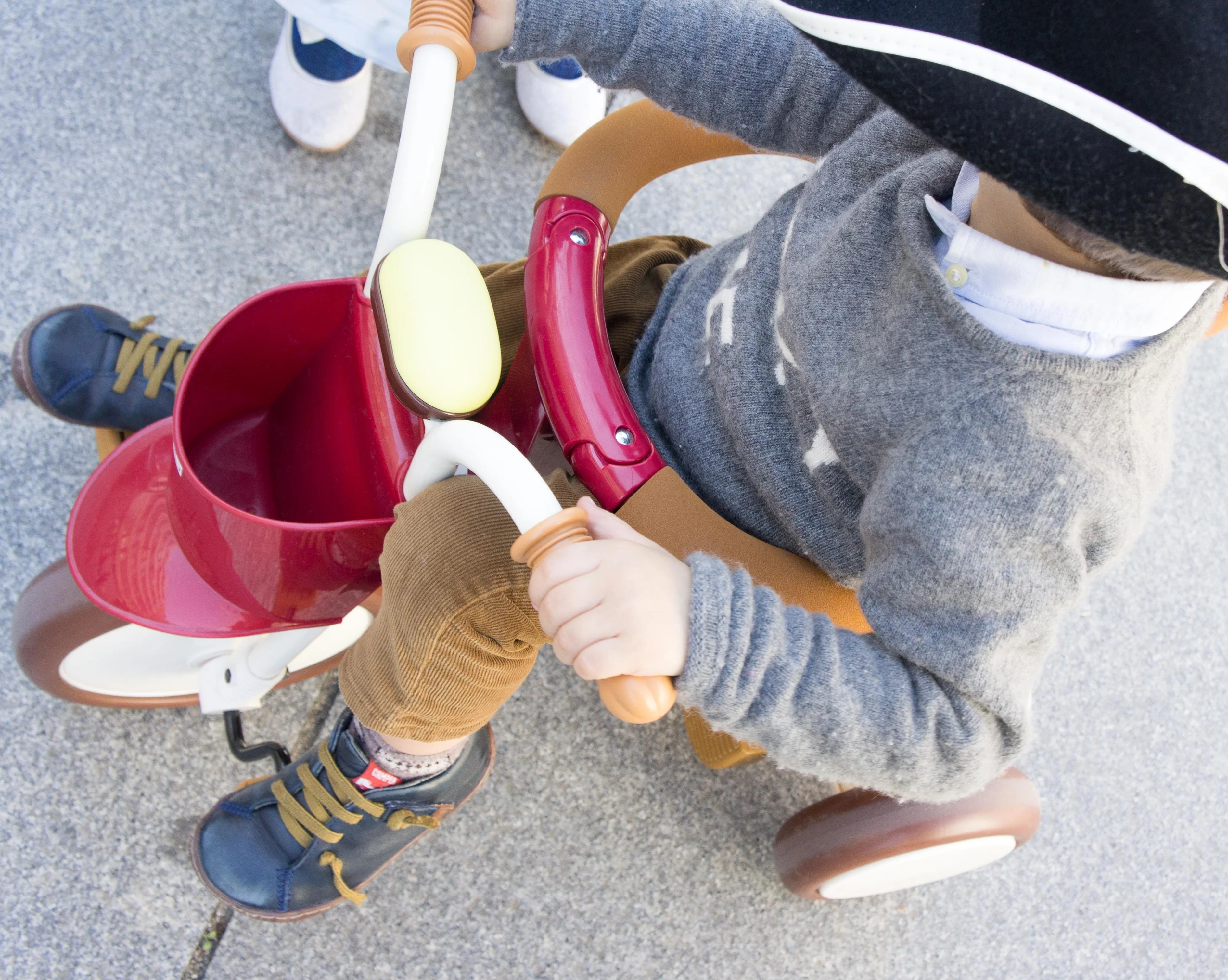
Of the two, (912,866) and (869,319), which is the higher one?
(869,319)

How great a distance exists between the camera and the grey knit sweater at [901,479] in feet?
1.66

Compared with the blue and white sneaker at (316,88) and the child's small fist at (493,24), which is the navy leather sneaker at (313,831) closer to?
the child's small fist at (493,24)

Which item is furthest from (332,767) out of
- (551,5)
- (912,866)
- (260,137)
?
(260,137)

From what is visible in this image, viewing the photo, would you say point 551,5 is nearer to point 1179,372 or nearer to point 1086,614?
point 1179,372

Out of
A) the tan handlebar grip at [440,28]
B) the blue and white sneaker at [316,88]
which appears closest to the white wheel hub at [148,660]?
the tan handlebar grip at [440,28]

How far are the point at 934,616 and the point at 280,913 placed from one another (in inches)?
23.0

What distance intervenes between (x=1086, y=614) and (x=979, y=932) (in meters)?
0.37

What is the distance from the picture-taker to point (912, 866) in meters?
0.81

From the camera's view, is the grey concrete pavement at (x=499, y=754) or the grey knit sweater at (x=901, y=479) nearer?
the grey knit sweater at (x=901, y=479)

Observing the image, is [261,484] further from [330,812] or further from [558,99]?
[558,99]

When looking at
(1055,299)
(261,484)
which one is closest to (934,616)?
(1055,299)

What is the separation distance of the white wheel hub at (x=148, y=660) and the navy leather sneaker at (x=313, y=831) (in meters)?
0.10

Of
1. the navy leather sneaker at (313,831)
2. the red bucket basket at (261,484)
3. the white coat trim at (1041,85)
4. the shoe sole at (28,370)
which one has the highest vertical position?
the white coat trim at (1041,85)

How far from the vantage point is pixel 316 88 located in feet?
3.39
